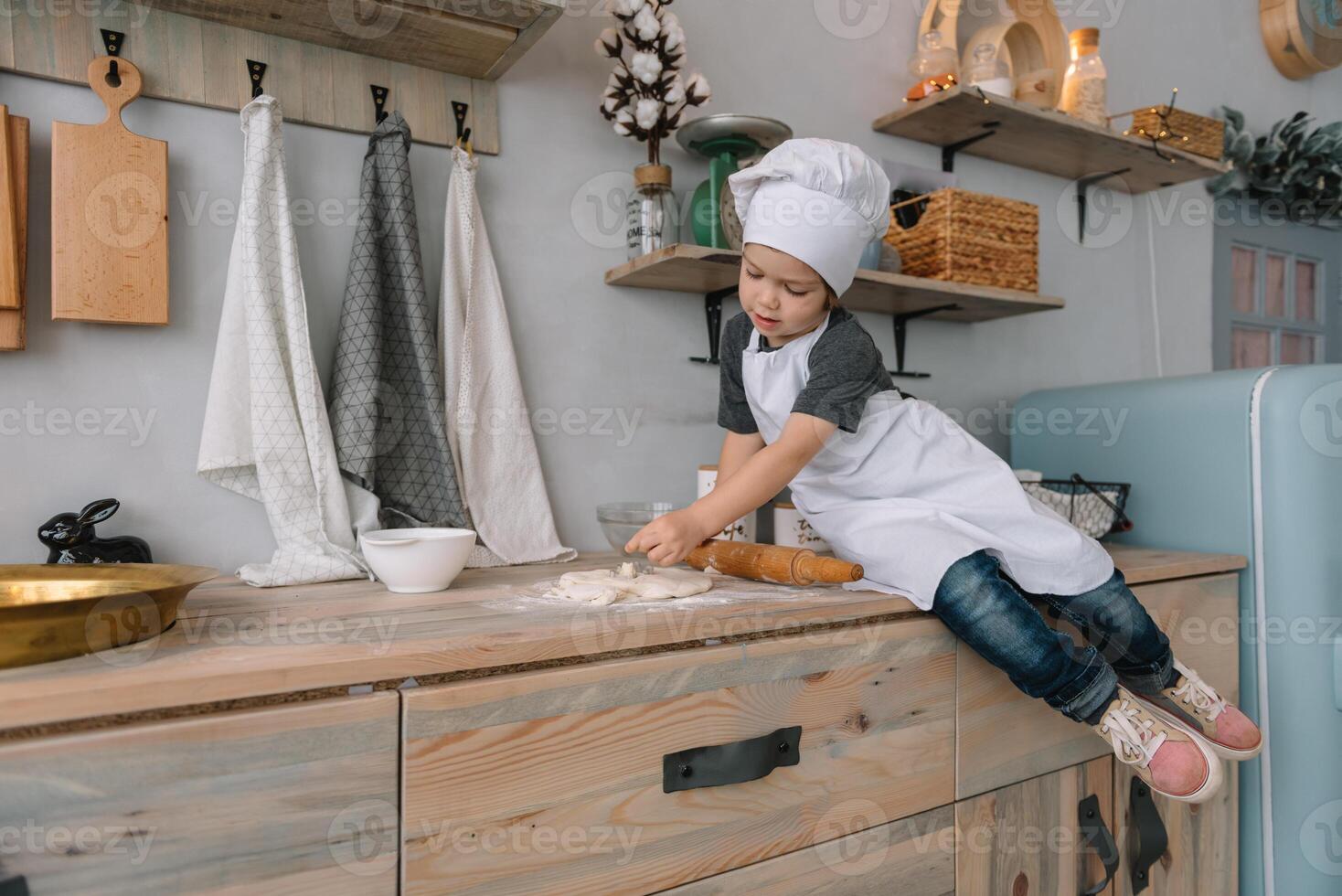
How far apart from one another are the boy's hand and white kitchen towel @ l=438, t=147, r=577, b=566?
355 mm

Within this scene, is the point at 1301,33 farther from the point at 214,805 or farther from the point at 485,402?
the point at 214,805

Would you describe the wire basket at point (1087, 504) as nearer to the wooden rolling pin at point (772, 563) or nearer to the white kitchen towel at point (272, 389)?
the wooden rolling pin at point (772, 563)

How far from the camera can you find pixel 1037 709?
1214 millimetres

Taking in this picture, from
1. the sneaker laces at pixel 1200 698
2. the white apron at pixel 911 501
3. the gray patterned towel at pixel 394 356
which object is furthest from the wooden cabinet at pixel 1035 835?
the gray patterned towel at pixel 394 356

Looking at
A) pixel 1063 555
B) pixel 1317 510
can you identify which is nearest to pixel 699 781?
pixel 1063 555

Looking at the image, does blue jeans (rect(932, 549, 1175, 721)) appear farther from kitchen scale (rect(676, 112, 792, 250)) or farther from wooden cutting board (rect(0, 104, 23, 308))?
wooden cutting board (rect(0, 104, 23, 308))

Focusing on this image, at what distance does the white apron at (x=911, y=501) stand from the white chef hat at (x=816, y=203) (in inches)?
5.4

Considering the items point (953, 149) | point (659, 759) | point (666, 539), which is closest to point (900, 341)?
point (953, 149)

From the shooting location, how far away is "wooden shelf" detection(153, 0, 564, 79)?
118 cm

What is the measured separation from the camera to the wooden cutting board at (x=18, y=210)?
1.07 m

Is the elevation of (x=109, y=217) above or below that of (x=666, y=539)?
above

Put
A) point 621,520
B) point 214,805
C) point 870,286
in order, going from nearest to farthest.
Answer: point 214,805 < point 621,520 < point 870,286

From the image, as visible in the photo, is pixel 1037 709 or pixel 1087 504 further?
pixel 1087 504

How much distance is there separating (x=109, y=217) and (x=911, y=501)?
1122 millimetres
